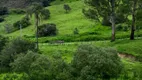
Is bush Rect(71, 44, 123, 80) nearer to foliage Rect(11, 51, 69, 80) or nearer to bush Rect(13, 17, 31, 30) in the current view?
foliage Rect(11, 51, 69, 80)

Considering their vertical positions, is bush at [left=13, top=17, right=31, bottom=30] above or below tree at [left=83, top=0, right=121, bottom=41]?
below

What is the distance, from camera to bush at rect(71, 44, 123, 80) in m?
52.3

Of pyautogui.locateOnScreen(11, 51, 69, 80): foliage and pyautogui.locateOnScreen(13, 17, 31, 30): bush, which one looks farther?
pyautogui.locateOnScreen(13, 17, 31, 30): bush

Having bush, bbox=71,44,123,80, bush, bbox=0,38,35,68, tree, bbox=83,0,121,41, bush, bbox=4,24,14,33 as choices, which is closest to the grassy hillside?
bush, bbox=4,24,14,33

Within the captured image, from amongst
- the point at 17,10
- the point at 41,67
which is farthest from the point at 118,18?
the point at 17,10

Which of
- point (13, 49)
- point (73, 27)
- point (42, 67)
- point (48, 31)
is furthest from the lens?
point (73, 27)

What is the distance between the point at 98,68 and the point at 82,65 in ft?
8.27

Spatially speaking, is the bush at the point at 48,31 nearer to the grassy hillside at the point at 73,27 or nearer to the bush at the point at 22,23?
the grassy hillside at the point at 73,27

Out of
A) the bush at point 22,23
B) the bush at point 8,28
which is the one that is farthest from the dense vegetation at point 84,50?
the bush at point 8,28

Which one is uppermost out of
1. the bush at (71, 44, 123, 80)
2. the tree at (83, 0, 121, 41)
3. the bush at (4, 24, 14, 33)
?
the tree at (83, 0, 121, 41)

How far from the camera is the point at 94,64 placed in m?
52.6

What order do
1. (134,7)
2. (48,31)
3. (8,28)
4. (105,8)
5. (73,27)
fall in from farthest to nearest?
1. (8,28)
2. (73,27)
3. (48,31)
4. (105,8)
5. (134,7)

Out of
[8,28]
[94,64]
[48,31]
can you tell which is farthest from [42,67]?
[8,28]

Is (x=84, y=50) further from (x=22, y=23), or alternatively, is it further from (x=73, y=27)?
(x=22, y=23)
